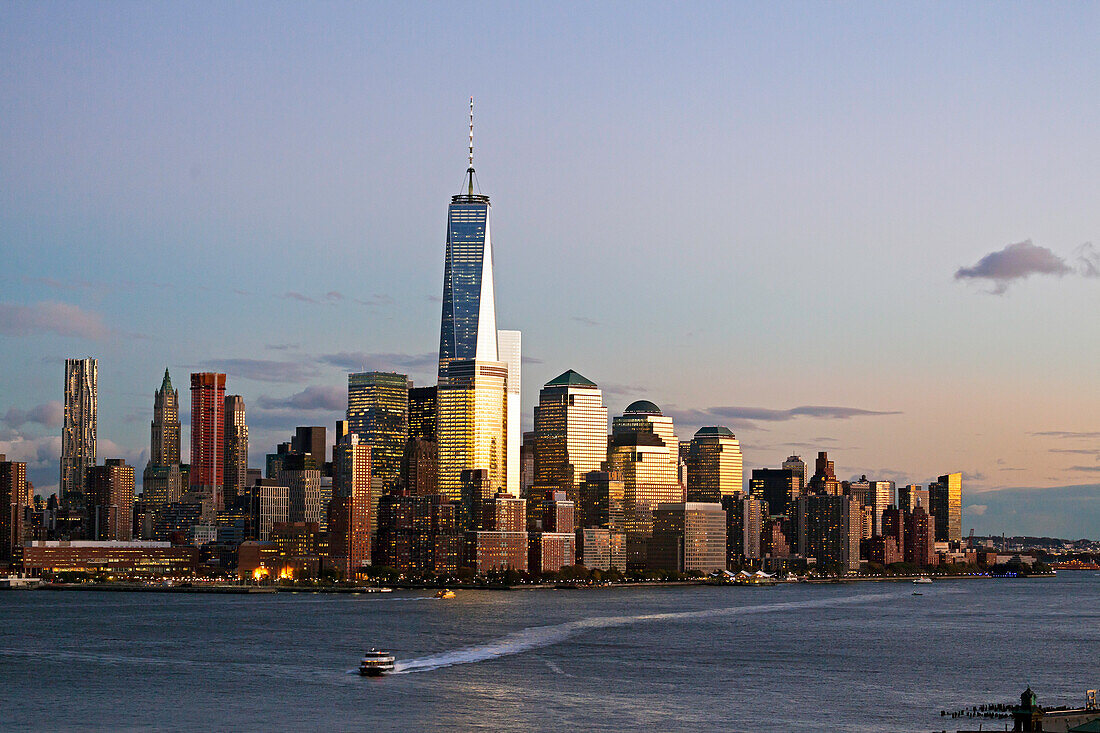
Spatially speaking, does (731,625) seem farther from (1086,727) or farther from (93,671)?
(1086,727)

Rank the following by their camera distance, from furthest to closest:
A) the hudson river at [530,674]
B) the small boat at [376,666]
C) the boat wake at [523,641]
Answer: the boat wake at [523,641]
the small boat at [376,666]
the hudson river at [530,674]

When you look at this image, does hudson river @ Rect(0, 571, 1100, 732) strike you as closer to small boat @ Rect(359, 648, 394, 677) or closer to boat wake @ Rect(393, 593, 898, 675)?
boat wake @ Rect(393, 593, 898, 675)

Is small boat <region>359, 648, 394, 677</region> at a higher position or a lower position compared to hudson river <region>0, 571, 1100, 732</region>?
higher

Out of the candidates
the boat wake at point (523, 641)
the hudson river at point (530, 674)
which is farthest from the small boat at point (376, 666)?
the hudson river at point (530, 674)

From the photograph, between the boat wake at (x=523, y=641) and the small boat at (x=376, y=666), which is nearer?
the small boat at (x=376, y=666)

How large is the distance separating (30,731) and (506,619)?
98.8m

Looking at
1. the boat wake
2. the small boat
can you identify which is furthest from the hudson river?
the small boat

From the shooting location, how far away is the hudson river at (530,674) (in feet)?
281

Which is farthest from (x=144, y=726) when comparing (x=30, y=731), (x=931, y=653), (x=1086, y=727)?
(x=931, y=653)

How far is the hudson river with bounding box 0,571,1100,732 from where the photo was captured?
85.8m

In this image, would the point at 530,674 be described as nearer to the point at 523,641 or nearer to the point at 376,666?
the point at 376,666

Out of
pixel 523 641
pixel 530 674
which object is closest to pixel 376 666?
pixel 530 674

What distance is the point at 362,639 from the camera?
14212cm

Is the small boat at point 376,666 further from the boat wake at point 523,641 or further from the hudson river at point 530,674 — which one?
the hudson river at point 530,674
